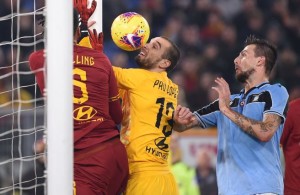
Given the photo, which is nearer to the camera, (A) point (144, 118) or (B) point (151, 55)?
(A) point (144, 118)

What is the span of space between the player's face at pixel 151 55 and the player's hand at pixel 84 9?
45 centimetres

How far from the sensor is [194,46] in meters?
10.1

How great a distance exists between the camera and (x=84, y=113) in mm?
4438

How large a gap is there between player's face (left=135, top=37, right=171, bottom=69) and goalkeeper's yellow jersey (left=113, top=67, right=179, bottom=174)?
0.07 meters

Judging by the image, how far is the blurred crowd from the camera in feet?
31.4

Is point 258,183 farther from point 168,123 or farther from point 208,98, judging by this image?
point 208,98

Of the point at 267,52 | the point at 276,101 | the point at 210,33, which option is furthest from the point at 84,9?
the point at 210,33

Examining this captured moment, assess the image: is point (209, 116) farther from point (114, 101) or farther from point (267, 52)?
point (114, 101)

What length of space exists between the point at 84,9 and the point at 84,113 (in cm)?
70

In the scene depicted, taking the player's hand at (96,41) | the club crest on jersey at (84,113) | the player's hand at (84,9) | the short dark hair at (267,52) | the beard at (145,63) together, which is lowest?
the club crest on jersey at (84,113)

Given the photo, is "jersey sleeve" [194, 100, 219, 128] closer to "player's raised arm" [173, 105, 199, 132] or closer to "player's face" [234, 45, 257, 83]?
"player's raised arm" [173, 105, 199, 132]

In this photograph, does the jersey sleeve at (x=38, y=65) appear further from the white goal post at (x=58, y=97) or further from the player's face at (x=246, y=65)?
the player's face at (x=246, y=65)

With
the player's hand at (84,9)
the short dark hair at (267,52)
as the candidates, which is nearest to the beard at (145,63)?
the player's hand at (84,9)

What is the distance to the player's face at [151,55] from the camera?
4910 millimetres
